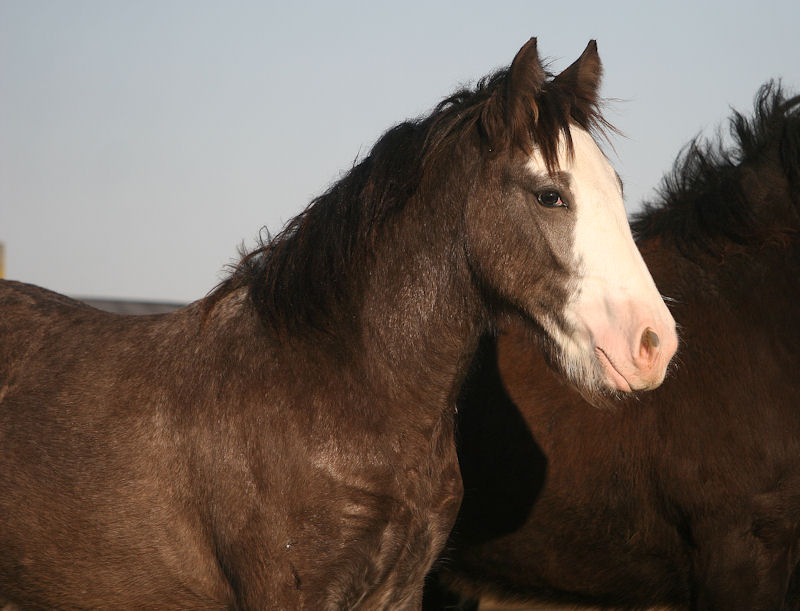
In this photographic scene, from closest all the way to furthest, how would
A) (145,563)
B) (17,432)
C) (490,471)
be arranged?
(145,563) < (17,432) < (490,471)

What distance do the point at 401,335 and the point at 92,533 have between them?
1.57 meters

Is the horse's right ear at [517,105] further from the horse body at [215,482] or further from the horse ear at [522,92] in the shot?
the horse body at [215,482]

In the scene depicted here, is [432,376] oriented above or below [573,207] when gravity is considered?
below

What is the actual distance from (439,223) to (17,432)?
2.16m

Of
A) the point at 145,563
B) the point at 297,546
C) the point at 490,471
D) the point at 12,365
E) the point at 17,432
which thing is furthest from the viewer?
the point at 490,471

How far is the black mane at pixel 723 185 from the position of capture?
548 cm

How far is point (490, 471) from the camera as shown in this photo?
213 inches

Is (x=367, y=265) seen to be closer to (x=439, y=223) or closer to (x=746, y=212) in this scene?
(x=439, y=223)

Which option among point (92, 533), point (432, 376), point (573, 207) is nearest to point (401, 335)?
point (432, 376)

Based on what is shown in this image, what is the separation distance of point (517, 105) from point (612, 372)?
113cm

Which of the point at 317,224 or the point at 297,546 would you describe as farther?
the point at 317,224

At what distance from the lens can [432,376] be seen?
12.7 ft

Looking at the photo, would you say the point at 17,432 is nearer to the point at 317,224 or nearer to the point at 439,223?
the point at 317,224

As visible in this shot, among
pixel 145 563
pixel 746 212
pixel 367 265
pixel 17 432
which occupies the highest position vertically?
pixel 746 212
